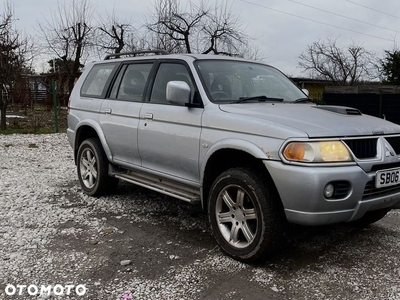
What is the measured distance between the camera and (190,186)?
4141 millimetres

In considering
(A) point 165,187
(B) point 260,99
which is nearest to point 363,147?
(B) point 260,99

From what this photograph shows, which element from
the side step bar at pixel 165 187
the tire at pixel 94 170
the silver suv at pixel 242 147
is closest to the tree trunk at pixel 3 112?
the tire at pixel 94 170

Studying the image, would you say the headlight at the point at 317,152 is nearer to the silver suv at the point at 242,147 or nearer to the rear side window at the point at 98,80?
the silver suv at the point at 242,147

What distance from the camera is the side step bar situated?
13.3 ft

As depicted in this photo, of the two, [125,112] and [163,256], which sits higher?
[125,112]

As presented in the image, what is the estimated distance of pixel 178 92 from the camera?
12.7 ft

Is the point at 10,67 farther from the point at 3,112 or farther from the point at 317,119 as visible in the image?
the point at 317,119

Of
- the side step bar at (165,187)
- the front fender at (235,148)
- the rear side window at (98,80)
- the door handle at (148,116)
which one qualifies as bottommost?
the side step bar at (165,187)

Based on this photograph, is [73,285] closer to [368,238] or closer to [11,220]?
[11,220]

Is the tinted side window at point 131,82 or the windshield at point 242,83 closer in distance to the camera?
the windshield at point 242,83

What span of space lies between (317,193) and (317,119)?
0.68m

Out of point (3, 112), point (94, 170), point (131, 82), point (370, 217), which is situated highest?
point (131, 82)

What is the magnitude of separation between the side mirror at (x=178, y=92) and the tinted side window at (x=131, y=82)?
3.06ft

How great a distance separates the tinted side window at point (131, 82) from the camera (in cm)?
482
